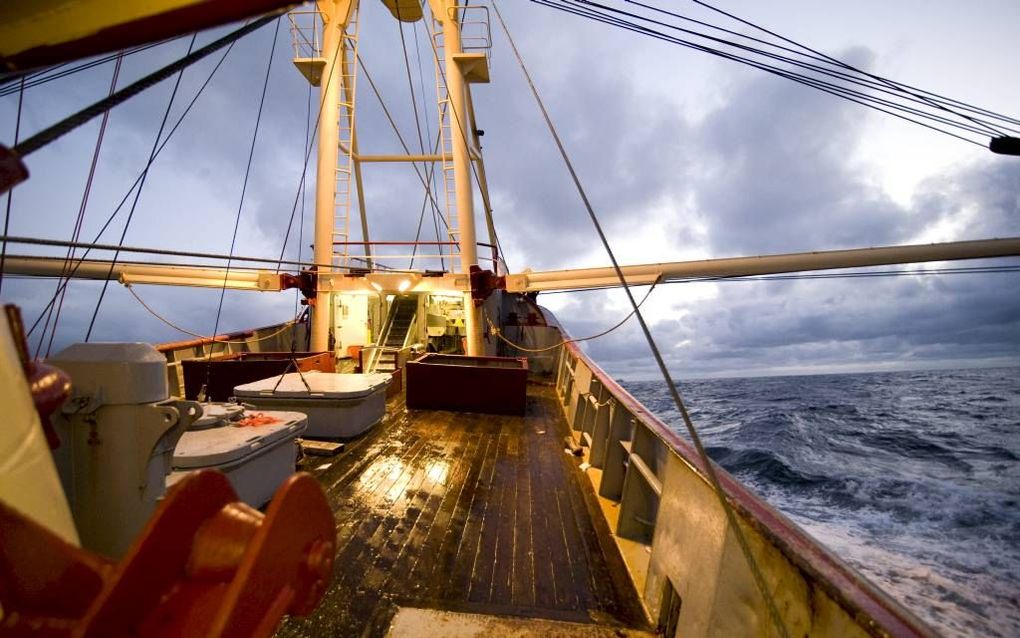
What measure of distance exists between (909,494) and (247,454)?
10490 millimetres

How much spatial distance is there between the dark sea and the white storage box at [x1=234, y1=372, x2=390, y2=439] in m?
5.01

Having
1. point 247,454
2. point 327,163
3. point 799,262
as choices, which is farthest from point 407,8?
point 247,454

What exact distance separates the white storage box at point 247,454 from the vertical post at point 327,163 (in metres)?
5.60

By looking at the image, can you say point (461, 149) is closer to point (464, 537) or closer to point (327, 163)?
point (327, 163)

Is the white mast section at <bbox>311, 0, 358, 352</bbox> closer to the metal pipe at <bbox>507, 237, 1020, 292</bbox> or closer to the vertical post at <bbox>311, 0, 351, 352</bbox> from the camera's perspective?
the vertical post at <bbox>311, 0, 351, 352</bbox>

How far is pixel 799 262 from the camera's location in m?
8.60

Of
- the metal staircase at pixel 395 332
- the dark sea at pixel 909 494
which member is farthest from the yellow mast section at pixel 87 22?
the metal staircase at pixel 395 332

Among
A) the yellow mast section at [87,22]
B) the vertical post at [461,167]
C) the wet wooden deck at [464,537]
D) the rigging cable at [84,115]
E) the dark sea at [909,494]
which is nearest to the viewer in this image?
the yellow mast section at [87,22]

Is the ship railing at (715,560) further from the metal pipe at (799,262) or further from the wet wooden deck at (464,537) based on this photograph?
the metal pipe at (799,262)

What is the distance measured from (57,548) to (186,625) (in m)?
0.27

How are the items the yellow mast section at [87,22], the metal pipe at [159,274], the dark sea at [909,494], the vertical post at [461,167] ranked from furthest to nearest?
the vertical post at [461,167], the metal pipe at [159,274], the dark sea at [909,494], the yellow mast section at [87,22]

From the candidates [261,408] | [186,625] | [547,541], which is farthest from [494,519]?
[261,408]

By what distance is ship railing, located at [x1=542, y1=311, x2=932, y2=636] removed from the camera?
114 centimetres

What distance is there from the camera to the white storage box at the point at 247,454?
2.57m
